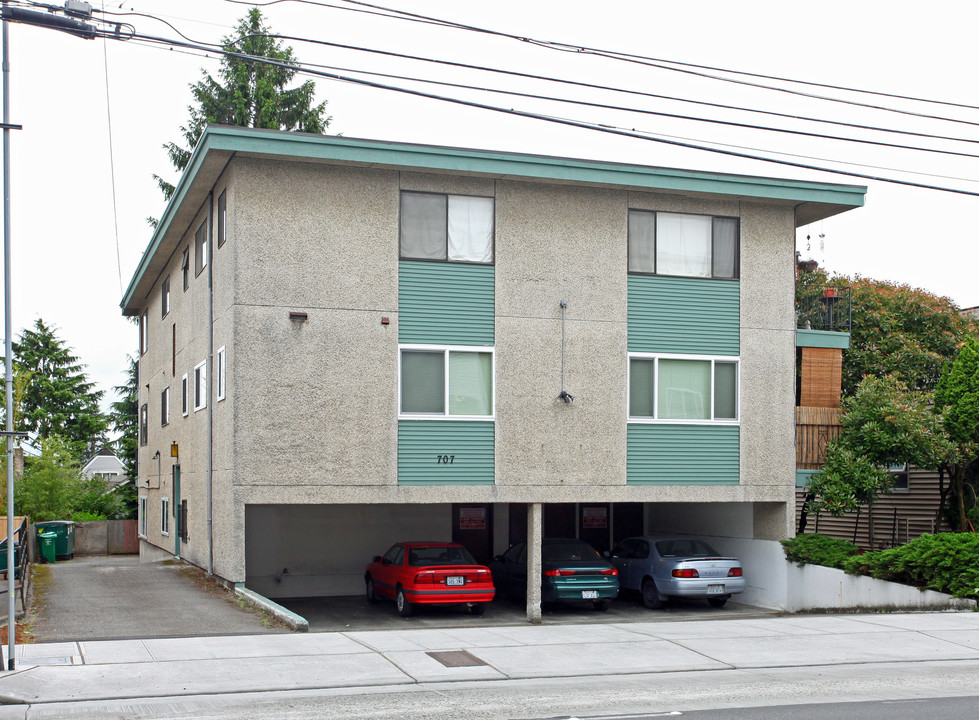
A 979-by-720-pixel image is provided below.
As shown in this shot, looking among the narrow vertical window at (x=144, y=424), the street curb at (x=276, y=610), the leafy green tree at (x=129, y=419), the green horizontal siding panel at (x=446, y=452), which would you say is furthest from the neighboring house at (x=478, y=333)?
the leafy green tree at (x=129, y=419)

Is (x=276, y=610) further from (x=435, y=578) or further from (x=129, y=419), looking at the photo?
(x=129, y=419)

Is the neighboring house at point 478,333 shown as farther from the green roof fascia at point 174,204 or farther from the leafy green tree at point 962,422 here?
the leafy green tree at point 962,422

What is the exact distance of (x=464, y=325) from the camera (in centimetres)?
1945

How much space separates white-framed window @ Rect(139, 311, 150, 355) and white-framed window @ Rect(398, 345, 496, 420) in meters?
17.0

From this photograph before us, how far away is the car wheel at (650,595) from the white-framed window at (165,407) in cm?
1384

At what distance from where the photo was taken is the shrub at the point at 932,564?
18.2m

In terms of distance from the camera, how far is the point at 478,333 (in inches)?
769

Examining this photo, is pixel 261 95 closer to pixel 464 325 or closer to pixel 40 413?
pixel 464 325

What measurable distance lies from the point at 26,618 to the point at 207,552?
5.91m

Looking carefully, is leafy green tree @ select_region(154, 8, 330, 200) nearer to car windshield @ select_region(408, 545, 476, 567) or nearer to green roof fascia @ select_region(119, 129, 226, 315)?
green roof fascia @ select_region(119, 129, 226, 315)

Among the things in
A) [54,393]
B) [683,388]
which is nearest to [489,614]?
[683,388]

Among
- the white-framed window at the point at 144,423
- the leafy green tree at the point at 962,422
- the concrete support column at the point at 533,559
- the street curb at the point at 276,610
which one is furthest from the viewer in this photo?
the white-framed window at the point at 144,423

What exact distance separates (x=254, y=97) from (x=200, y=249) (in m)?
20.3

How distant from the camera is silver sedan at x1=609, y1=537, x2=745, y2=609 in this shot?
20.5 metres
